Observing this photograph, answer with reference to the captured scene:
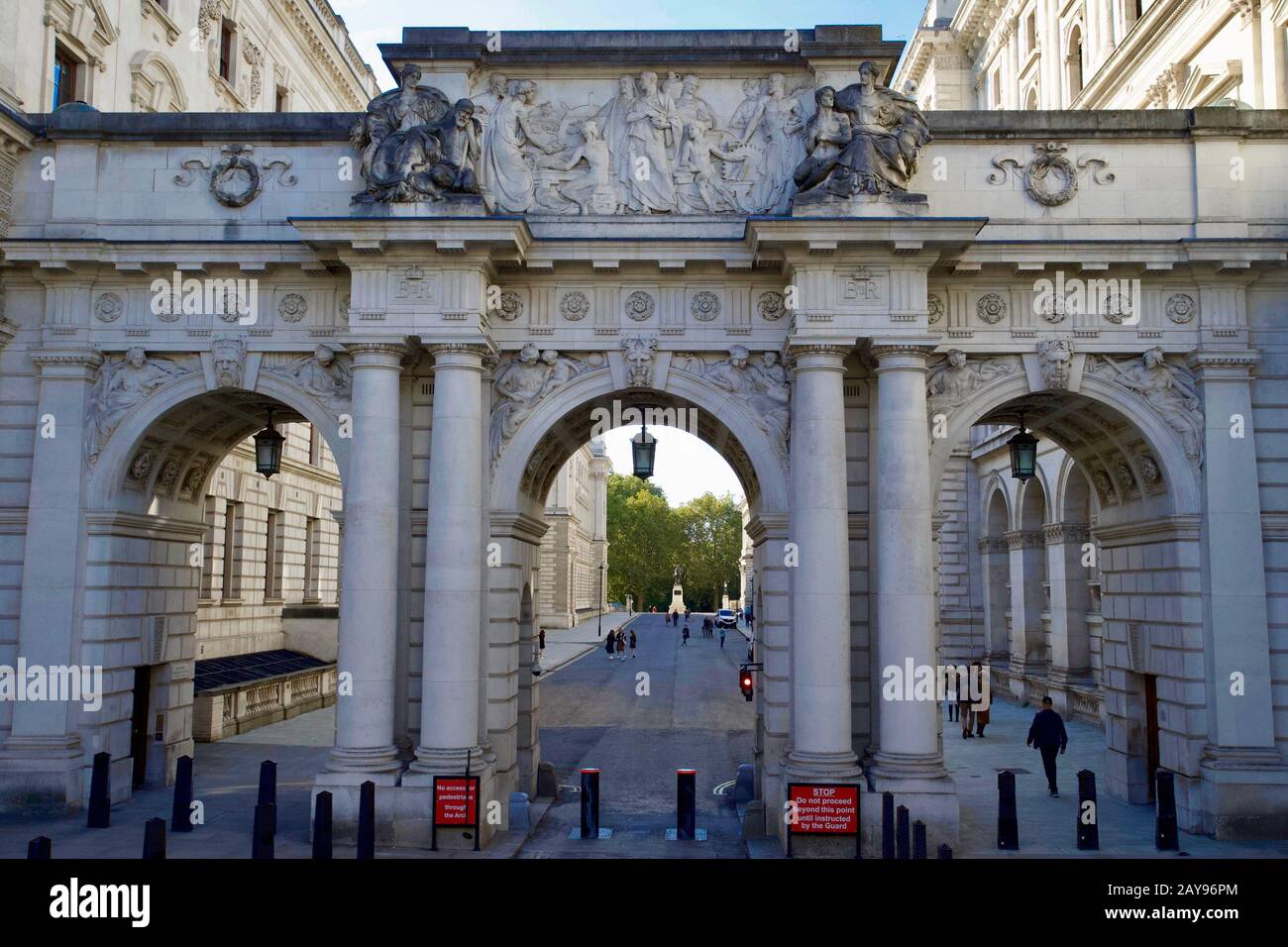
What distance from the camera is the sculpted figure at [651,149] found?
15.4 m

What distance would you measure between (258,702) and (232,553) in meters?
4.70

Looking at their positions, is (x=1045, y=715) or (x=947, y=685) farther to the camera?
(x=947, y=685)

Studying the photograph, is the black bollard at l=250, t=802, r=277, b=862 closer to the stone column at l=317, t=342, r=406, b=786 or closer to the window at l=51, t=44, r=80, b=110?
the stone column at l=317, t=342, r=406, b=786

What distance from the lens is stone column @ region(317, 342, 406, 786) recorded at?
14016 mm

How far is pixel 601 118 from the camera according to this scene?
15609 mm

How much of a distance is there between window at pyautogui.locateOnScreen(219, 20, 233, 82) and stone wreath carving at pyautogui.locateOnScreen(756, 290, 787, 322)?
2155cm

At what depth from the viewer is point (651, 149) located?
50.6ft

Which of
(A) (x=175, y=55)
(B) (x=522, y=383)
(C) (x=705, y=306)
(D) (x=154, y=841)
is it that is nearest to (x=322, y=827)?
(D) (x=154, y=841)

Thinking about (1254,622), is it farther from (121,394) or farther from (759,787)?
(121,394)

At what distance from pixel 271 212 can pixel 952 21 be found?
120ft

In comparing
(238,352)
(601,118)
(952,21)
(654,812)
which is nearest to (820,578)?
(654,812)

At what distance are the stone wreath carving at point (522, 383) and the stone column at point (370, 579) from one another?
1.52m

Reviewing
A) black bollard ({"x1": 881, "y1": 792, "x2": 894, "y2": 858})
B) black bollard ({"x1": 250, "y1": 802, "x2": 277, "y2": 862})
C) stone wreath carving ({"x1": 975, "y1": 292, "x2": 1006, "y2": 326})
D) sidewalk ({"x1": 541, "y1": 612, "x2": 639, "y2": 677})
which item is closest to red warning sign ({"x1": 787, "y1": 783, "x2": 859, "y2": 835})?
black bollard ({"x1": 881, "y1": 792, "x2": 894, "y2": 858})

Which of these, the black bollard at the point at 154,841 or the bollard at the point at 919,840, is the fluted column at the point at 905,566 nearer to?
the bollard at the point at 919,840
